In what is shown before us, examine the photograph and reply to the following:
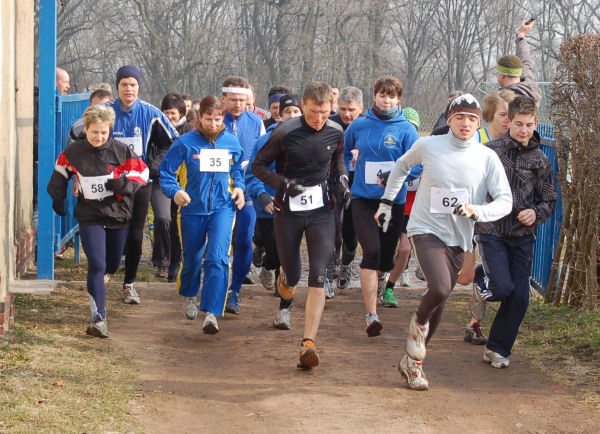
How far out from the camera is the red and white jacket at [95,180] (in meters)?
7.35

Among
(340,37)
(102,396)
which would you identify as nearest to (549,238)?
(102,396)

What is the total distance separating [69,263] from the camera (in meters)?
10.8

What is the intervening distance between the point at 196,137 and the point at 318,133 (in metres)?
1.29

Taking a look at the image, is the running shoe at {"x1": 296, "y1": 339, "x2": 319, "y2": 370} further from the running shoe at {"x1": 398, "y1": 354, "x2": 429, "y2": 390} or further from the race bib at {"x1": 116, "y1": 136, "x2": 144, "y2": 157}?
the race bib at {"x1": 116, "y1": 136, "x2": 144, "y2": 157}

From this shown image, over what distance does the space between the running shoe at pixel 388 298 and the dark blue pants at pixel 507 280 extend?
2.07 meters

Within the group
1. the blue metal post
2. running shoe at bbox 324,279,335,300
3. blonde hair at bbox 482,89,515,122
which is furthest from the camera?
running shoe at bbox 324,279,335,300

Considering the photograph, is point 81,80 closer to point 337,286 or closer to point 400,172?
point 337,286

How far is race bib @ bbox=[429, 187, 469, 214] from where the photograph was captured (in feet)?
19.9

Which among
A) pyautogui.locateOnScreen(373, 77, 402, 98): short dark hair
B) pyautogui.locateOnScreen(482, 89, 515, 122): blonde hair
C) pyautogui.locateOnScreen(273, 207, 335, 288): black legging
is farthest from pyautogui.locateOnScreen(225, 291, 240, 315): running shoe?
pyautogui.locateOnScreen(482, 89, 515, 122): blonde hair

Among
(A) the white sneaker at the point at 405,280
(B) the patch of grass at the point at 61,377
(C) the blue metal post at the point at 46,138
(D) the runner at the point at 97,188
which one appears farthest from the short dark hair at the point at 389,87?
(C) the blue metal post at the point at 46,138

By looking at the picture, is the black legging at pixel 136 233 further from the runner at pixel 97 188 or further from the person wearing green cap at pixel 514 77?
the person wearing green cap at pixel 514 77

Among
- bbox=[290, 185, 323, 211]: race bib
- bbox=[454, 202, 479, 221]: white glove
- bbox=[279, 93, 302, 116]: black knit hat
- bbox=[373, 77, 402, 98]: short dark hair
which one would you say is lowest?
bbox=[290, 185, 323, 211]: race bib

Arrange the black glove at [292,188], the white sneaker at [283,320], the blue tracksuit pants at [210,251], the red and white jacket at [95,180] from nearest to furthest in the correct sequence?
the black glove at [292,188] → the red and white jacket at [95,180] → the blue tracksuit pants at [210,251] → the white sneaker at [283,320]

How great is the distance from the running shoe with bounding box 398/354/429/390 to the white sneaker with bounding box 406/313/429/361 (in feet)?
0.17
